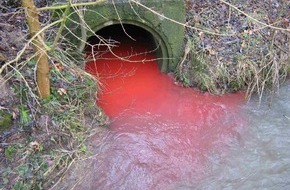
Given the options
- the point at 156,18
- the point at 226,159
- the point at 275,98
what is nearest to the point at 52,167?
the point at 226,159

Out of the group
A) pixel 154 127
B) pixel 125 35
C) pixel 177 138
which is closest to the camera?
pixel 177 138

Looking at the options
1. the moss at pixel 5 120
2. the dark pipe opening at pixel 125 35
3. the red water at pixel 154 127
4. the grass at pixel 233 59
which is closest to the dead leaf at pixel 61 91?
the moss at pixel 5 120

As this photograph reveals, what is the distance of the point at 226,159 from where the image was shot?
545 centimetres

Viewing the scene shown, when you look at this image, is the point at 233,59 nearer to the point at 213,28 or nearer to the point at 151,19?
the point at 213,28

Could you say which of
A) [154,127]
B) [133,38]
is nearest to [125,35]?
[133,38]

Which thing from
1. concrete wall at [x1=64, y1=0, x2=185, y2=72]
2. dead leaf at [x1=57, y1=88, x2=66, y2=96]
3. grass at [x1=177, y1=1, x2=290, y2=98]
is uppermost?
concrete wall at [x1=64, y1=0, x2=185, y2=72]

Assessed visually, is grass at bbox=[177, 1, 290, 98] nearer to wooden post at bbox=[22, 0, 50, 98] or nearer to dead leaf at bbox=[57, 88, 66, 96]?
dead leaf at bbox=[57, 88, 66, 96]

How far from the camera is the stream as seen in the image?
16.5 feet

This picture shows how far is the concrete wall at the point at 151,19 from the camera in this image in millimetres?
6016

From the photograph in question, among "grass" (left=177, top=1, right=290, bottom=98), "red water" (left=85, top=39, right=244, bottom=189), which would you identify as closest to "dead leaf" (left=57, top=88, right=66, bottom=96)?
"red water" (left=85, top=39, right=244, bottom=189)

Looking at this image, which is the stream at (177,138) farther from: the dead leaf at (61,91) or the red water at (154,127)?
the dead leaf at (61,91)

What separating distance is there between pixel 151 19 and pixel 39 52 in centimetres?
254

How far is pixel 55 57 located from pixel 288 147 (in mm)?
3959

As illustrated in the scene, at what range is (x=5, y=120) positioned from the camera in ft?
15.1
